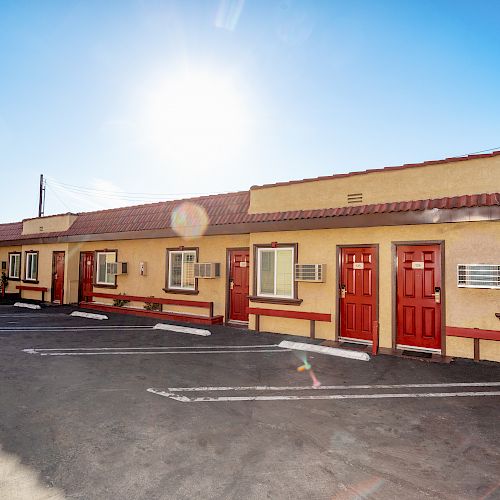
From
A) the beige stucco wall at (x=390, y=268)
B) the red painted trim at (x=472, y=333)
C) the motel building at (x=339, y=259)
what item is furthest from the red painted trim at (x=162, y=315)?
the red painted trim at (x=472, y=333)

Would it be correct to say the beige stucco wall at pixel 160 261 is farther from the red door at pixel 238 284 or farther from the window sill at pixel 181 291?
the red door at pixel 238 284

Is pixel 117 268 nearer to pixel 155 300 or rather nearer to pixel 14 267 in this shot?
pixel 155 300

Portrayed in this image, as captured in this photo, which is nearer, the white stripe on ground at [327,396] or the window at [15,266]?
the white stripe on ground at [327,396]

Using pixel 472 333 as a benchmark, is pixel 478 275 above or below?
above

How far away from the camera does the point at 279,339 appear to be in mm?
9234

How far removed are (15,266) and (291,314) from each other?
18.5m

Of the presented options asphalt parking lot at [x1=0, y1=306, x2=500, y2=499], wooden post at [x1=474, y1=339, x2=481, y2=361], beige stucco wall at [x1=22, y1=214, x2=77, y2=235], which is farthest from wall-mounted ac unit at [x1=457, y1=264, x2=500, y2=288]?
beige stucco wall at [x1=22, y1=214, x2=77, y2=235]

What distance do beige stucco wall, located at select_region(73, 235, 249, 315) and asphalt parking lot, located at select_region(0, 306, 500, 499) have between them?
15.1ft

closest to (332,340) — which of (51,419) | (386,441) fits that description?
(386,441)

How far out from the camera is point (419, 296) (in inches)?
310

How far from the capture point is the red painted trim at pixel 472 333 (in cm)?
692

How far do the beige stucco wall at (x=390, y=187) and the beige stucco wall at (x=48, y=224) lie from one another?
11.2 m

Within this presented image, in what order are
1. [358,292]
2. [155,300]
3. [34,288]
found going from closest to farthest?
[358,292] < [155,300] < [34,288]

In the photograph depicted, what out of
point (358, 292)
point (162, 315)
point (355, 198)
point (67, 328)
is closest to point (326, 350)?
point (358, 292)
